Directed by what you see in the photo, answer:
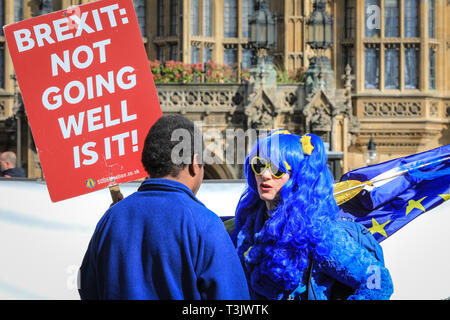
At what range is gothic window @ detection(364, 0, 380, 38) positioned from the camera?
19125mm

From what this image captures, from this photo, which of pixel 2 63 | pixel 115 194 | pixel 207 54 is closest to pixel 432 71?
pixel 207 54

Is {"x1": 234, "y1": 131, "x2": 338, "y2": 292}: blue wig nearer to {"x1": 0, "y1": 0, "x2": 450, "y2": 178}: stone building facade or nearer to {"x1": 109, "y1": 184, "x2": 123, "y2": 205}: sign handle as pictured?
{"x1": 109, "y1": 184, "x2": 123, "y2": 205}: sign handle

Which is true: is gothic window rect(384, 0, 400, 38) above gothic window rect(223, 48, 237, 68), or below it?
above

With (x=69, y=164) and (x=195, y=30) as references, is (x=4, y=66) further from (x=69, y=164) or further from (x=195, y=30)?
(x=69, y=164)

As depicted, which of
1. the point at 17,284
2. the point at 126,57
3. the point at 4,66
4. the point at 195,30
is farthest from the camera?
the point at 4,66

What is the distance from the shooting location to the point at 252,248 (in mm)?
3396

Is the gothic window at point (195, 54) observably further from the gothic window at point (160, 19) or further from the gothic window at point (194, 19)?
the gothic window at point (160, 19)

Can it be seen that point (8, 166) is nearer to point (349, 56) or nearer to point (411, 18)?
point (349, 56)

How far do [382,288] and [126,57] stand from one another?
149 cm

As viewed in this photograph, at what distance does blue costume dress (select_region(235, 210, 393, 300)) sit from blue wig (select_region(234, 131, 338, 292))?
0.02m

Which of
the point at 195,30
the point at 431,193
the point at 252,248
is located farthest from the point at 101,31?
the point at 195,30

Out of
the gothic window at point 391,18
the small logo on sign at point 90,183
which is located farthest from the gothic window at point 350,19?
the small logo on sign at point 90,183

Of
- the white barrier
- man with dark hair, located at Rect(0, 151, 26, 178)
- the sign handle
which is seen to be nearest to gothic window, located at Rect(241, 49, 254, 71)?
man with dark hair, located at Rect(0, 151, 26, 178)

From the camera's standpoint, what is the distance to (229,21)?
19.7 m
